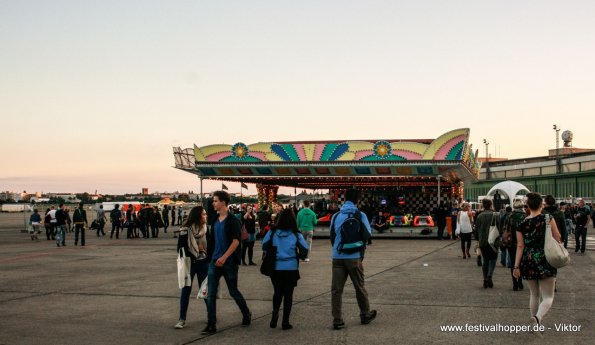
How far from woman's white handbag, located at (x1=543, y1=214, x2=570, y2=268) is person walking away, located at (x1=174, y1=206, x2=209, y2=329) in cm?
417

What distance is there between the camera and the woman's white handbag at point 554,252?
24.7ft

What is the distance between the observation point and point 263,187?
42.5 meters

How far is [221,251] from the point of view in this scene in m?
8.20

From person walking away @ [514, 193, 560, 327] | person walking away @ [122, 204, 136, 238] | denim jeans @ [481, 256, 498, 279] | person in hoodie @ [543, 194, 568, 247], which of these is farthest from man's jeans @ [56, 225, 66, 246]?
person walking away @ [514, 193, 560, 327]

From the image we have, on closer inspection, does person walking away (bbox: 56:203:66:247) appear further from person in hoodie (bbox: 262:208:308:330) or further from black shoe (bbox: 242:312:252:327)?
person in hoodie (bbox: 262:208:308:330)

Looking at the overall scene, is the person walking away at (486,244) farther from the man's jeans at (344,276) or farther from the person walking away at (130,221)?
the person walking away at (130,221)

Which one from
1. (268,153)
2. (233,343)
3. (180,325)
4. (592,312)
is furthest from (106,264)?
(268,153)

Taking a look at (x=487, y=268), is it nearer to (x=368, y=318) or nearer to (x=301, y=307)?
(x=301, y=307)

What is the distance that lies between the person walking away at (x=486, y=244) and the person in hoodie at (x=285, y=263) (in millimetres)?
5116

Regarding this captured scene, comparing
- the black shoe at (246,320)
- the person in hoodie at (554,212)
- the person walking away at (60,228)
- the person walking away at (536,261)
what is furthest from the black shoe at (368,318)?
the person walking away at (60,228)

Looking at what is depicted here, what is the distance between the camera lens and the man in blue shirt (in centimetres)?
816

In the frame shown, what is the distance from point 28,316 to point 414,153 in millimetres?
24272

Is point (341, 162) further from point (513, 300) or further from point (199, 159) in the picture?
point (513, 300)

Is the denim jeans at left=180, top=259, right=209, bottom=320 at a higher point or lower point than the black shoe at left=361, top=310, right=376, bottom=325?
higher
